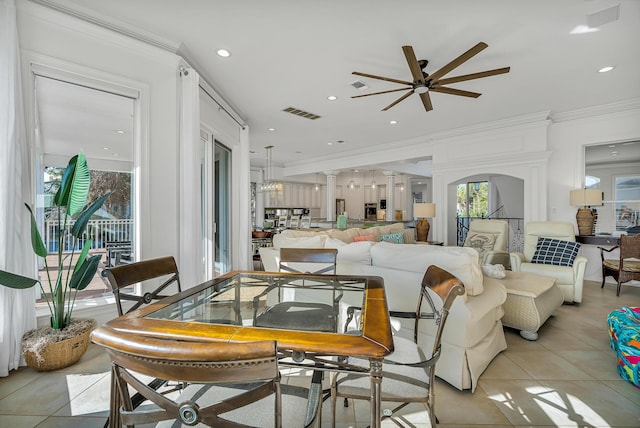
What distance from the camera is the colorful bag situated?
76.4 inches

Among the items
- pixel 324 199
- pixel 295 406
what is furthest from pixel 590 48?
pixel 324 199

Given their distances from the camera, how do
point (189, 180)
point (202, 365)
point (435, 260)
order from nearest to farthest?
1. point (202, 365)
2. point (435, 260)
3. point (189, 180)

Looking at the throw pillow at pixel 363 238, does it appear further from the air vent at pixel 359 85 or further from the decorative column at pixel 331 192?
the decorative column at pixel 331 192

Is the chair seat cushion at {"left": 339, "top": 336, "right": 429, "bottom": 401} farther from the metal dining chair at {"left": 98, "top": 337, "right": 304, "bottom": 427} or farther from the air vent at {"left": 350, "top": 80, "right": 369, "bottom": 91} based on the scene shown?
the air vent at {"left": 350, "top": 80, "right": 369, "bottom": 91}

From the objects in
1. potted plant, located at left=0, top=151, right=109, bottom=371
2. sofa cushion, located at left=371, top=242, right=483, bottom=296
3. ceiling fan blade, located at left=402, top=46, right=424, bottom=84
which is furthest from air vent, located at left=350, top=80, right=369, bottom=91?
potted plant, located at left=0, top=151, right=109, bottom=371

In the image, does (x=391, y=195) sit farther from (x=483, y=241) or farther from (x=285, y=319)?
(x=285, y=319)

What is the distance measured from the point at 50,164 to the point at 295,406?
2.82 meters

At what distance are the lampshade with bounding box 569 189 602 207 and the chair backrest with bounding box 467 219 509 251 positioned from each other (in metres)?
1.01

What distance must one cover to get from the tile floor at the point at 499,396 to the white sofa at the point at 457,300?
0.50 feet

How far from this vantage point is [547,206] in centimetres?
513

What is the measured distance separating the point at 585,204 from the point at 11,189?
6.85 m

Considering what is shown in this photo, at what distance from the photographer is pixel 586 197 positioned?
14.6ft

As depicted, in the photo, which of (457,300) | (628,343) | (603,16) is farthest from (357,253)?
(603,16)

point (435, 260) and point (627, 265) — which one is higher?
point (435, 260)
